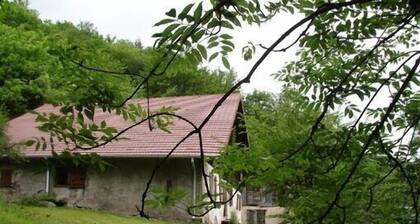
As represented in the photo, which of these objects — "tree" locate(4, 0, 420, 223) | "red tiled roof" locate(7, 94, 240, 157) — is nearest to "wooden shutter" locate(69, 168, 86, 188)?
"red tiled roof" locate(7, 94, 240, 157)

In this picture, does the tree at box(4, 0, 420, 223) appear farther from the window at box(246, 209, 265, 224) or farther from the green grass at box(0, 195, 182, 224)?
the window at box(246, 209, 265, 224)

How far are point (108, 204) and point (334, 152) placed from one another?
14.9 meters

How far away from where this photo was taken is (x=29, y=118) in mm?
21453

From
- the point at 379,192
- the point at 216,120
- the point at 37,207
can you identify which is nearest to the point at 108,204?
the point at 37,207

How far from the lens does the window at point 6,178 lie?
60.1 feet

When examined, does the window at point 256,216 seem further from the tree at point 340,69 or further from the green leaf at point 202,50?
the green leaf at point 202,50

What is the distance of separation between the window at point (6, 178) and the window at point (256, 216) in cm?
1100

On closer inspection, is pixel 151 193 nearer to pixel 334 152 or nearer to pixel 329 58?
pixel 334 152

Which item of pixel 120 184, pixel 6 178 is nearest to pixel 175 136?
pixel 120 184

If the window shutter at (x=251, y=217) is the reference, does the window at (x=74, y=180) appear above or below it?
above

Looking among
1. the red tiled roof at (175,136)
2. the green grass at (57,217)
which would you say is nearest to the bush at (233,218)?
the red tiled roof at (175,136)

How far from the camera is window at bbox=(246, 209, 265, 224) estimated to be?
2483cm

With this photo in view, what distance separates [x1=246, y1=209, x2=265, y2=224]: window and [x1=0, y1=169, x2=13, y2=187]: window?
433 inches

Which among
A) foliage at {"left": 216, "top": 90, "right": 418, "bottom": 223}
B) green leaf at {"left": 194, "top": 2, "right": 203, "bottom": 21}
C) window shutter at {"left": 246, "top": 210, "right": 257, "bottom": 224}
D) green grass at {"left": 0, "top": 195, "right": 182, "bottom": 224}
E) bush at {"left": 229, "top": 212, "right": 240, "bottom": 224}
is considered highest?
green leaf at {"left": 194, "top": 2, "right": 203, "bottom": 21}
